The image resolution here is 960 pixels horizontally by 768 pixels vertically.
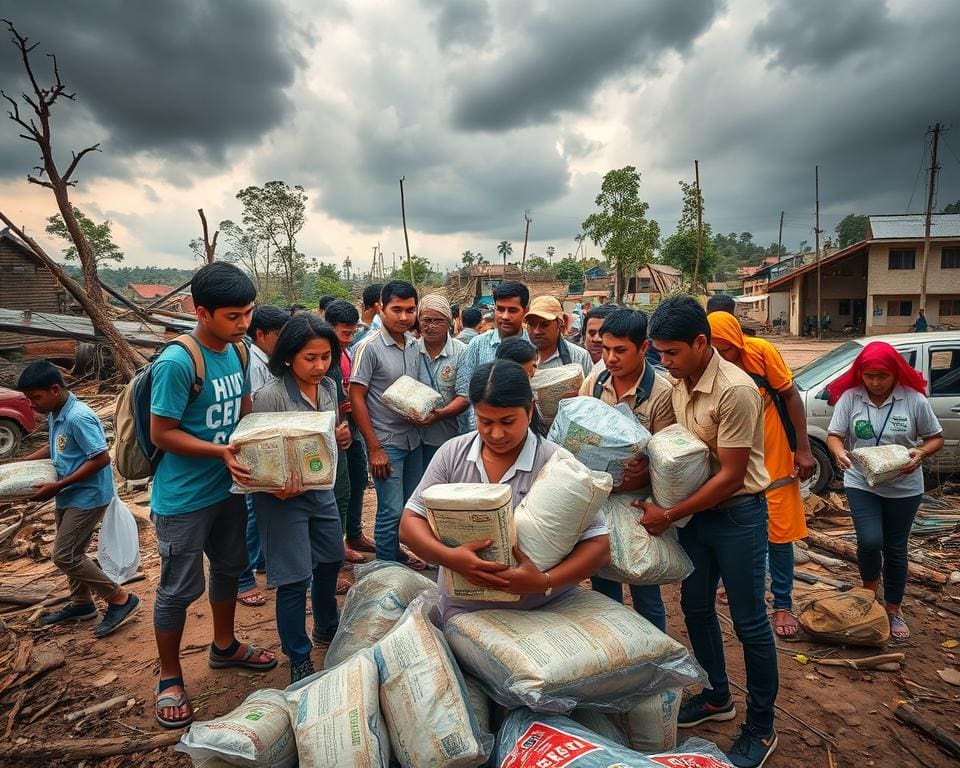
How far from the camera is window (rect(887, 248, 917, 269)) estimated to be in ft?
84.2

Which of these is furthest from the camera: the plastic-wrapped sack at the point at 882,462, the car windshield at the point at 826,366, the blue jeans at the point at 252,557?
the car windshield at the point at 826,366

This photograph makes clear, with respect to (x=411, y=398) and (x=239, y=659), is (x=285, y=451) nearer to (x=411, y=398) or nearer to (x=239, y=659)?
(x=411, y=398)

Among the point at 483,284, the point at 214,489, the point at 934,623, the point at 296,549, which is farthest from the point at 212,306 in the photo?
the point at 483,284

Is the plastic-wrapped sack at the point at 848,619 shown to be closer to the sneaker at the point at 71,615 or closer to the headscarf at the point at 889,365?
the headscarf at the point at 889,365

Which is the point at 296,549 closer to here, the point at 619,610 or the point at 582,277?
the point at 619,610

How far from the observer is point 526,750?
1595 millimetres

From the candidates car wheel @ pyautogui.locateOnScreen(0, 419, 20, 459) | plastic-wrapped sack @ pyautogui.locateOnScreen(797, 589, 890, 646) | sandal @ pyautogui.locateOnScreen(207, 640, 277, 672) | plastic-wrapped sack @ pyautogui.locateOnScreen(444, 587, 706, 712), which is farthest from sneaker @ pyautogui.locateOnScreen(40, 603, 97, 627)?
car wheel @ pyautogui.locateOnScreen(0, 419, 20, 459)

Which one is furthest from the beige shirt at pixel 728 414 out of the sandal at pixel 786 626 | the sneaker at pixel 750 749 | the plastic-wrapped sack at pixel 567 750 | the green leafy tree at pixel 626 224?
the green leafy tree at pixel 626 224

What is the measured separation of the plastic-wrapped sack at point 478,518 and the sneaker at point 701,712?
1.34 m

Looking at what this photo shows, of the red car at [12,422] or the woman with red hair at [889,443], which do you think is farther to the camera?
the red car at [12,422]

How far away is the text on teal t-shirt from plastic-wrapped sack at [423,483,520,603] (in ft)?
4.28

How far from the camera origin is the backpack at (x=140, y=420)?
7.91 ft

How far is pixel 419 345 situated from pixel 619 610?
238 cm

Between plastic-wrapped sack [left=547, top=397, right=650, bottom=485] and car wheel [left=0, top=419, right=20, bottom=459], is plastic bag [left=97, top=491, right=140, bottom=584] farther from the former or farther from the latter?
car wheel [left=0, top=419, right=20, bottom=459]
